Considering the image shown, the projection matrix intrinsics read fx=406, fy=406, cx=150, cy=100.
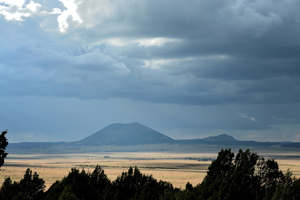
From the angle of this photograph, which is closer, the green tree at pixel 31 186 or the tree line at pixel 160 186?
the tree line at pixel 160 186

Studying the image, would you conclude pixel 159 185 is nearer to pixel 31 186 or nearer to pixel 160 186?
pixel 160 186

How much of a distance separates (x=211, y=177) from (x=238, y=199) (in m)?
9.67

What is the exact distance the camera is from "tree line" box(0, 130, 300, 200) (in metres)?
48.1

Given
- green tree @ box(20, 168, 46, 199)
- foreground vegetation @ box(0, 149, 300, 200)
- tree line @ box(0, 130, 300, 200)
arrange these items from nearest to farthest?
tree line @ box(0, 130, 300, 200), foreground vegetation @ box(0, 149, 300, 200), green tree @ box(20, 168, 46, 199)

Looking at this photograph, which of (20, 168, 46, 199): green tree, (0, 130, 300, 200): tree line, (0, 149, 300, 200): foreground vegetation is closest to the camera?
(0, 130, 300, 200): tree line

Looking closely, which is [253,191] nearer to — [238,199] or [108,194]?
[238,199]

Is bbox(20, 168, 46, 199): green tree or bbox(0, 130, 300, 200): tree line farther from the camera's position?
bbox(20, 168, 46, 199): green tree

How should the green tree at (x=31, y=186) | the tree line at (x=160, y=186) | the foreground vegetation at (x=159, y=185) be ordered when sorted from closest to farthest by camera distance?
the tree line at (x=160, y=186) < the foreground vegetation at (x=159, y=185) < the green tree at (x=31, y=186)

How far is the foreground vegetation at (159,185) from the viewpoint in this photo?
48.5m

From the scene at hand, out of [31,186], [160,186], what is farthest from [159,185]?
[31,186]

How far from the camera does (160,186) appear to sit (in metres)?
59.7

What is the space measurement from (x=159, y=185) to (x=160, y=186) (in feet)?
1.24

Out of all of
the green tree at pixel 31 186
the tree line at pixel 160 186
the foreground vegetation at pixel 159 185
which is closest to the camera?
the tree line at pixel 160 186

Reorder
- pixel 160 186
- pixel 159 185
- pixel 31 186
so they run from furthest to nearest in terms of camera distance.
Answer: pixel 159 185 < pixel 160 186 < pixel 31 186
